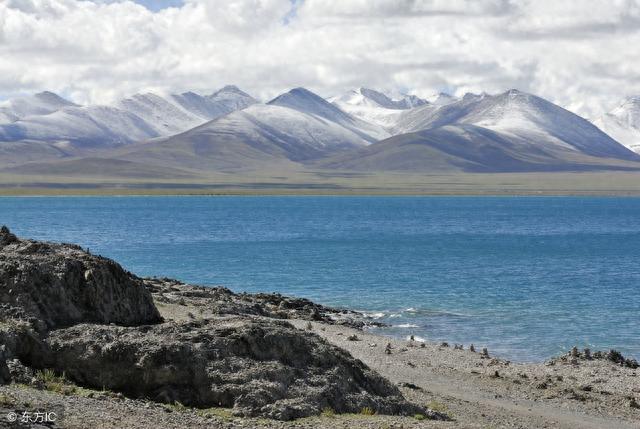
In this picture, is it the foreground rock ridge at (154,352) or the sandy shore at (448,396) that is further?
the foreground rock ridge at (154,352)

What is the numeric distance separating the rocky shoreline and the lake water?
1387 centimetres

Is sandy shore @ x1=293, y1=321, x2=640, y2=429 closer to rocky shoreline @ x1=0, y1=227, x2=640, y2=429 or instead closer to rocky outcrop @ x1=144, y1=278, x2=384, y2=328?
rocky shoreline @ x1=0, y1=227, x2=640, y2=429

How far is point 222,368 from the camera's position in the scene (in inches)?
803

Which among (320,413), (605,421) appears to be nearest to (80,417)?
(320,413)

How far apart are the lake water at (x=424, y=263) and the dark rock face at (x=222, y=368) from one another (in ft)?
57.1

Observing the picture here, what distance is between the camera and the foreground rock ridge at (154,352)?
20.0 metres

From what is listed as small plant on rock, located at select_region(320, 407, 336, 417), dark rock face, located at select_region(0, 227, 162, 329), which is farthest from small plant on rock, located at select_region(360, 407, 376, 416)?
dark rock face, located at select_region(0, 227, 162, 329)

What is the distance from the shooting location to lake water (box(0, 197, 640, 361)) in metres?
45.8

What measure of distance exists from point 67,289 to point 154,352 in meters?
3.60

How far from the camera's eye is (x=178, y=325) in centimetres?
2203

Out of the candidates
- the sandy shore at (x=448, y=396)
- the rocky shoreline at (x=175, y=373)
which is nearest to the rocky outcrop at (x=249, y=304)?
the sandy shore at (x=448, y=396)

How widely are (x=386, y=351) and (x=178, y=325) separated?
1365cm

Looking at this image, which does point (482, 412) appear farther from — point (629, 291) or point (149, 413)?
point (629, 291)

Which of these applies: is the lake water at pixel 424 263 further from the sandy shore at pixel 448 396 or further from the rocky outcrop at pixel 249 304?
the sandy shore at pixel 448 396
